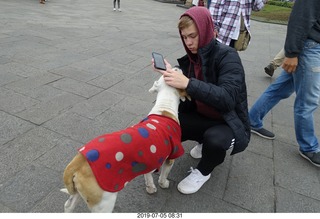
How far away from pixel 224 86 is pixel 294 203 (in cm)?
127

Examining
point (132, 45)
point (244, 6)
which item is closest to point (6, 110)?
point (244, 6)

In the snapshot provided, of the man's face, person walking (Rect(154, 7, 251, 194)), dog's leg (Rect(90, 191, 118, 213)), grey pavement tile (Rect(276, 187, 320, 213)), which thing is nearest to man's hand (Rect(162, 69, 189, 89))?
person walking (Rect(154, 7, 251, 194))

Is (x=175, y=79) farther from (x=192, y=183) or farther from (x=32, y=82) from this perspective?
(x=32, y=82)

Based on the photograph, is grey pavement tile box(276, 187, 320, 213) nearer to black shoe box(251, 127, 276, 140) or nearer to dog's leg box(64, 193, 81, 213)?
black shoe box(251, 127, 276, 140)

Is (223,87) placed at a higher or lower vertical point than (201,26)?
lower

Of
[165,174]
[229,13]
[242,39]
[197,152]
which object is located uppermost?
[229,13]

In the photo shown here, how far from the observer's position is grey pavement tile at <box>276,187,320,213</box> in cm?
249

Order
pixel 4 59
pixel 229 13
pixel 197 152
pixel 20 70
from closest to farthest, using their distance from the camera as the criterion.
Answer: pixel 197 152, pixel 229 13, pixel 20 70, pixel 4 59

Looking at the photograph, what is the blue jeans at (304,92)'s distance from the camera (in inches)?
113

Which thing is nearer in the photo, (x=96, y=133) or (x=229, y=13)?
(x=96, y=133)

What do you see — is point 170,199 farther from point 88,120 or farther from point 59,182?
point 88,120

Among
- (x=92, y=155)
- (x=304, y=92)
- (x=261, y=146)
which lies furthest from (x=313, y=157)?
(x=92, y=155)

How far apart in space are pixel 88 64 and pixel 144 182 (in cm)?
342

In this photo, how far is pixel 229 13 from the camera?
3.80 metres
